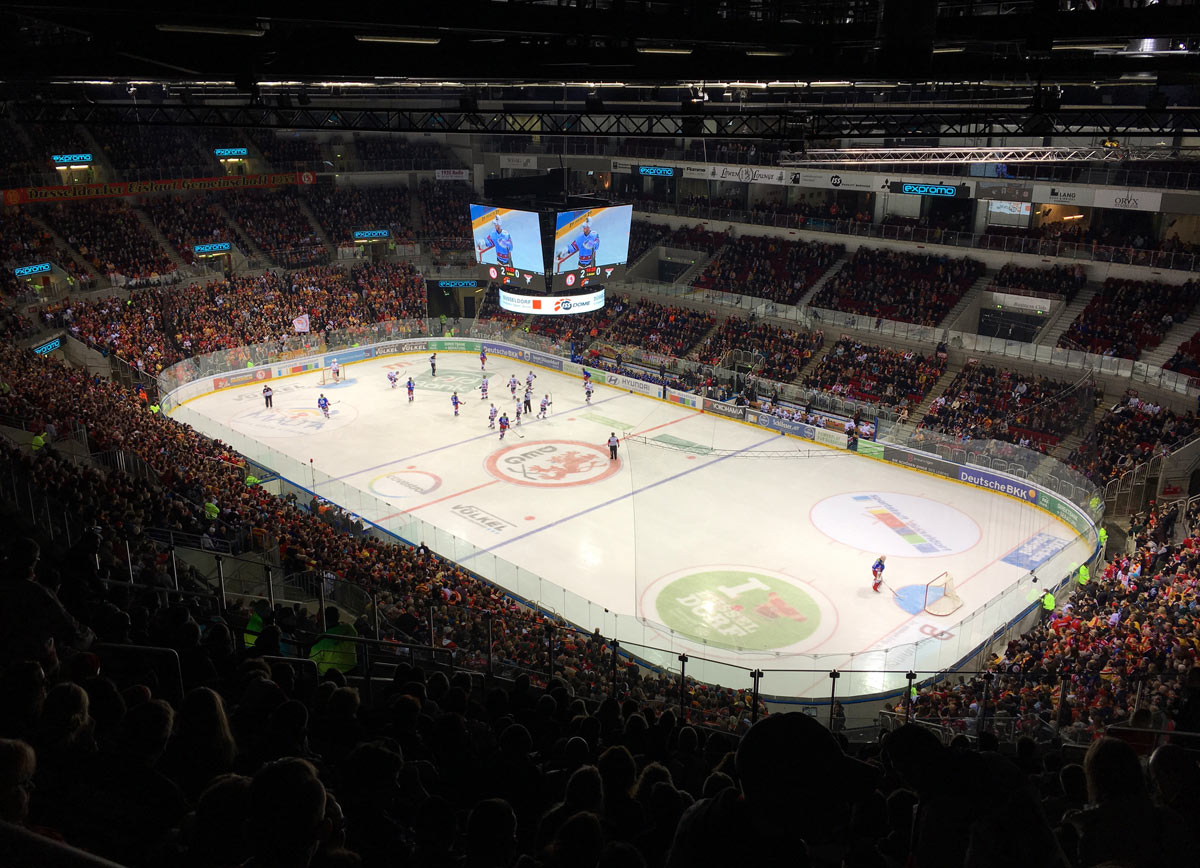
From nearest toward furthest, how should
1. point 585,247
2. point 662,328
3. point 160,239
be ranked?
point 585,247, point 662,328, point 160,239

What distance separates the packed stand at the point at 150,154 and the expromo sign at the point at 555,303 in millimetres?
23254

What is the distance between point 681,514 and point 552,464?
631 cm

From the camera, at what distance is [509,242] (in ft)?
106

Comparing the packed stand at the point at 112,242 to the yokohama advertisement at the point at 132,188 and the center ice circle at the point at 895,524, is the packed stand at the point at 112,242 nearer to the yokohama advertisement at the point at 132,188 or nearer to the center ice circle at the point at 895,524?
the yokohama advertisement at the point at 132,188

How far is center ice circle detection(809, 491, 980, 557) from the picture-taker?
947 inches

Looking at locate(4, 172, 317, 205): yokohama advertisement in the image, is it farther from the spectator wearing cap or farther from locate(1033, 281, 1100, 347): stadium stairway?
the spectator wearing cap

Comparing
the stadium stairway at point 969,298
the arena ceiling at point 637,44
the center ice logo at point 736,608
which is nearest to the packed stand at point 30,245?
the arena ceiling at point 637,44

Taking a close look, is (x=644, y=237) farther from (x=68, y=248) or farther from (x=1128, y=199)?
(x=68, y=248)

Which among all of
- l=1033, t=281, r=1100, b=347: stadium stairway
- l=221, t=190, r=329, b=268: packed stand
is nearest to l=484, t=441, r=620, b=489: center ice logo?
l=1033, t=281, r=1100, b=347: stadium stairway

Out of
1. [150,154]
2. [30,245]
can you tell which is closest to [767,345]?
[30,245]

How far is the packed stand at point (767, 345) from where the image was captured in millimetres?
36688

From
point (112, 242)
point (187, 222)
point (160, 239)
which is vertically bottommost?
point (160, 239)

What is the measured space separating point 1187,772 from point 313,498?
22.7 metres

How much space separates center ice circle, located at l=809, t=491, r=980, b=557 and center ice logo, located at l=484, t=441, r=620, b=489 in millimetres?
7482
